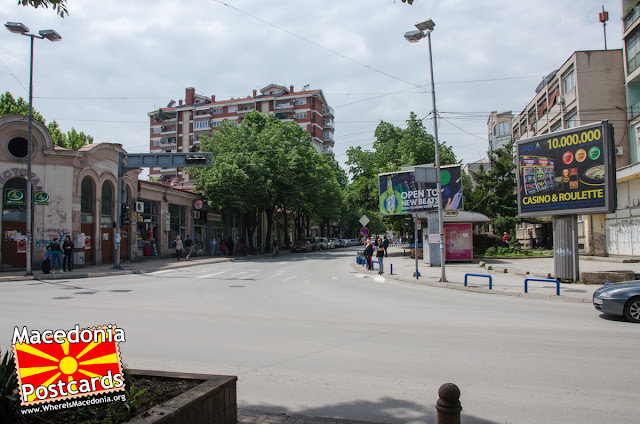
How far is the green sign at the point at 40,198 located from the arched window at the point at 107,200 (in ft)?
Result: 13.1

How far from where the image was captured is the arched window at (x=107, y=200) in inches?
1061

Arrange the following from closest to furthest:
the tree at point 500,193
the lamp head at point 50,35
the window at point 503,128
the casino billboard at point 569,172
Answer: the casino billboard at point 569,172, the lamp head at point 50,35, the tree at point 500,193, the window at point 503,128

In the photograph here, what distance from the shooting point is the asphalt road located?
4.68m

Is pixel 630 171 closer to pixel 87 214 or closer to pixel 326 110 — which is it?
pixel 87 214

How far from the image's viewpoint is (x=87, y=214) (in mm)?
25422

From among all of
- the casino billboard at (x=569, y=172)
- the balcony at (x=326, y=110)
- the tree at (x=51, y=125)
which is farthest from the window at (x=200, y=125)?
the casino billboard at (x=569, y=172)

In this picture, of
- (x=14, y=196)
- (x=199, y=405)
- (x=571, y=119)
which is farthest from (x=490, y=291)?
(x=571, y=119)

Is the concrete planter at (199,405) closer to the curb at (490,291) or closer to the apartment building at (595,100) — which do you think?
the curb at (490,291)

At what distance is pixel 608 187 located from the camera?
15.3m

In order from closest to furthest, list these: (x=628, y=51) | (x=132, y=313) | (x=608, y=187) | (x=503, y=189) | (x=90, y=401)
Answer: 1. (x=90, y=401)
2. (x=132, y=313)
3. (x=608, y=187)
4. (x=628, y=51)
5. (x=503, y=189)

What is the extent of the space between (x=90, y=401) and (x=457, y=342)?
19.4 feet

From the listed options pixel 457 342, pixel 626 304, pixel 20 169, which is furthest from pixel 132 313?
pixel 20 169

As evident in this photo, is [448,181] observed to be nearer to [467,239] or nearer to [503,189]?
[467,239]

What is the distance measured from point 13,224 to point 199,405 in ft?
79.1
